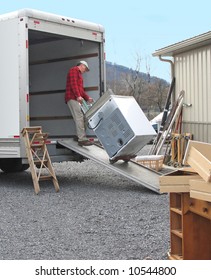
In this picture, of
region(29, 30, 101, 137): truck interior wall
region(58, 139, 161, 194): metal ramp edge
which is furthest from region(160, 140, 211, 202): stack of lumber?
region(29, 30, 101, 137): truck interior wall

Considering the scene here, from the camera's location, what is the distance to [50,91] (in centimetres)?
1095

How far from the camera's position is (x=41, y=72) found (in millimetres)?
11008

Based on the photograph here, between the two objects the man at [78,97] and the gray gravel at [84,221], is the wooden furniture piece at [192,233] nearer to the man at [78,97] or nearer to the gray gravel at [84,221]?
the gray gravel at [84,221]

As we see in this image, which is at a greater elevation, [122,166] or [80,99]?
[80,99]

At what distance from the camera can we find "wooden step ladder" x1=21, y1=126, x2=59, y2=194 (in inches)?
336

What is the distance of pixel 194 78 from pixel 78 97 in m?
3.91

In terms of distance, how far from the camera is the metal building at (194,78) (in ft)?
38.1

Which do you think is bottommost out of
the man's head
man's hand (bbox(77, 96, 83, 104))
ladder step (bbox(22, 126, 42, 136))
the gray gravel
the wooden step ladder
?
the gray gravel

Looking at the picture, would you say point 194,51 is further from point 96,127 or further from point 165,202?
point 165,202

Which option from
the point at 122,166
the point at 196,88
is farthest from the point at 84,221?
the point at 196,88

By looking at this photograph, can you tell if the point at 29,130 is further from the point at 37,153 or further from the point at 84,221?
the point at 84,221

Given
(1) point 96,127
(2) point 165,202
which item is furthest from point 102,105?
(2) point 165,202

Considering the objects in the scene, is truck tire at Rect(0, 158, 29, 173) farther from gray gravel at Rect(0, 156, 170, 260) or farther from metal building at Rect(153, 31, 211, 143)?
metal building at Rect(153, 31, 211, 143)

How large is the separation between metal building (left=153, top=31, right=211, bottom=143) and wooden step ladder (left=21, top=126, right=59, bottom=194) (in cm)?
430
